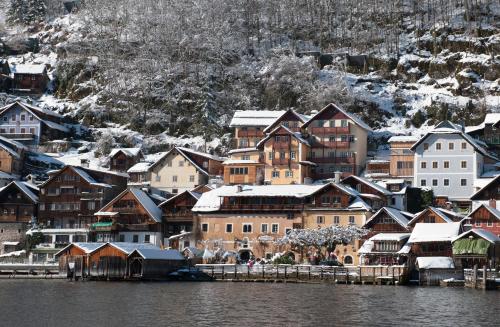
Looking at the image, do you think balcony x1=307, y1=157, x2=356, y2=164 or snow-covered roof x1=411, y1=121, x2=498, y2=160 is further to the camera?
balcony x1=307, y1=157, x2=356, y2=164

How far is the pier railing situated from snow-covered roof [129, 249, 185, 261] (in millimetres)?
2978

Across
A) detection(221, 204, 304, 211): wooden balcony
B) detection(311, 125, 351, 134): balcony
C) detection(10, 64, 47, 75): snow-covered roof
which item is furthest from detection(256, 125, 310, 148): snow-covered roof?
detection(10, 64, 47, 75): snow-covered roof

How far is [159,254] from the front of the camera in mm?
82938

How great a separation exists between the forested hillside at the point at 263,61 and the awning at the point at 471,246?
144ft

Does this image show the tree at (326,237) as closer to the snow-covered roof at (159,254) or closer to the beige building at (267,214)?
the beige building at (267,214)

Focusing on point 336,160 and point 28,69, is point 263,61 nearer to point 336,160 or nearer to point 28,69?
point 336,160

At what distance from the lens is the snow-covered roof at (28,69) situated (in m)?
147

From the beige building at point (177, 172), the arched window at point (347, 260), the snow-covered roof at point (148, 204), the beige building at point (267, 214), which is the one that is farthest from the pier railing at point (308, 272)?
the beige building at point (177, 172)

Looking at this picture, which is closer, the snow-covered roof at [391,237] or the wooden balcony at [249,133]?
the snow-covered roof at [391,237]

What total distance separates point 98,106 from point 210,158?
111ft

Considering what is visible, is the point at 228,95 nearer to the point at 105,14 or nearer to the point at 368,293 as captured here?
the point at 105,14

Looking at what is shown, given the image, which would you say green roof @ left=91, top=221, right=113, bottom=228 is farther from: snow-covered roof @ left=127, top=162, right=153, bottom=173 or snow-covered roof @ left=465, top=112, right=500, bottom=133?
snow-covered roof @ left=465, top=112, right=500, bottom=133

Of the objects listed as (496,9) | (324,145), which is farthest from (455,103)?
(496,9)

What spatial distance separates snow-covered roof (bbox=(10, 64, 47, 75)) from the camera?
147 metres
